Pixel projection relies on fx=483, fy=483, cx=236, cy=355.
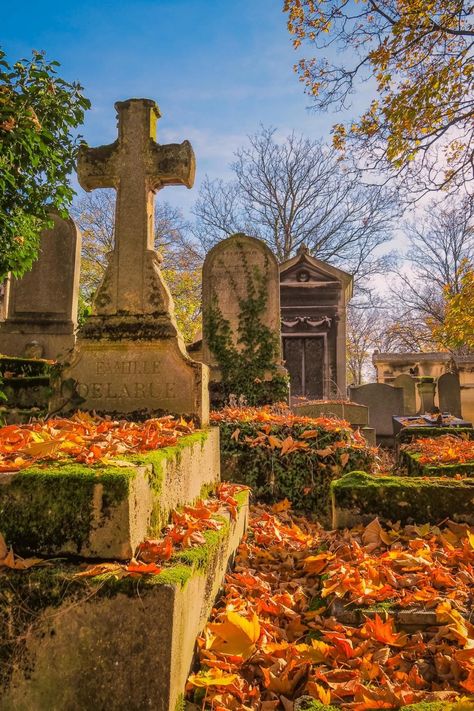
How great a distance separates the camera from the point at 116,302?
433cm

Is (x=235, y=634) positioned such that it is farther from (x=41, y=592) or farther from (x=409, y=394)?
(x=409, y=394)

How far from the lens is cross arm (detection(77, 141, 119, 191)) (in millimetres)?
4559

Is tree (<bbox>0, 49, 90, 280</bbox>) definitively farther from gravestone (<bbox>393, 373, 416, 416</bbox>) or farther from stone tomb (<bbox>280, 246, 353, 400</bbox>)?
gravestone (<bbox>393, 373, 416, 416</bbox>)

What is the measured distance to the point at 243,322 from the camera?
931 centimetres

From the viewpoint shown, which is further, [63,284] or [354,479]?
[63,284]

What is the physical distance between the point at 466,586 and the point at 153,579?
1454mm

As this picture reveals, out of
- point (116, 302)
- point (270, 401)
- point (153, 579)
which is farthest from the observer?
point (270, 401)

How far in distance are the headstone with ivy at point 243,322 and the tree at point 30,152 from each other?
13.8 ft

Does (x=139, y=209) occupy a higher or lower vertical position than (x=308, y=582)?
higher

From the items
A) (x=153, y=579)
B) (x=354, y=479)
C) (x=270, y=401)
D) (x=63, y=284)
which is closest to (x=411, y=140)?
(x=270, y=401)

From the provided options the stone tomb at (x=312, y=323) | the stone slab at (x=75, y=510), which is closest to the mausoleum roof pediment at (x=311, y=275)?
the stone tomb at (x=312, y=323)

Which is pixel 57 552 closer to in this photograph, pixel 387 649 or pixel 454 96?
pixel 387 649

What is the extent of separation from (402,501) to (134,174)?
3629mm

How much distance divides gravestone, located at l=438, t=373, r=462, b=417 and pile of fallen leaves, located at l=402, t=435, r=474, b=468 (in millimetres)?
7154
